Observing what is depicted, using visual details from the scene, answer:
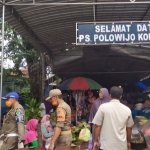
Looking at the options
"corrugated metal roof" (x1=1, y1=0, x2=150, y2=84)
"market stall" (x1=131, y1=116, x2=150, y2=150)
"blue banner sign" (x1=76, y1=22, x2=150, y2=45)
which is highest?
"corrugated metal roof" (x1=1, y1=0, x2=150, y2=84)

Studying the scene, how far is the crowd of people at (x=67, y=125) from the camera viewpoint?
4.02m

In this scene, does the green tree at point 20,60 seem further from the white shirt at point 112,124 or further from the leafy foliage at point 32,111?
the white shirt at point 112,124

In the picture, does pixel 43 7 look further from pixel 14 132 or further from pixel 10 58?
pixel 10 58

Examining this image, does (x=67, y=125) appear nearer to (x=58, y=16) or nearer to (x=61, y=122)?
(x=61, y=122)

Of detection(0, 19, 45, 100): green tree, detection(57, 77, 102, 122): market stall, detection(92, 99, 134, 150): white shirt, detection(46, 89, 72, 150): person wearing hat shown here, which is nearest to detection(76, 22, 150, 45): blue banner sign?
detection(46, 89, 72, 150): person wearing hat

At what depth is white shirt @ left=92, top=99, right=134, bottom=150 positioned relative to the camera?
4012mm

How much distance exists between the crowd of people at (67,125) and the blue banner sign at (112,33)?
3.25 feet

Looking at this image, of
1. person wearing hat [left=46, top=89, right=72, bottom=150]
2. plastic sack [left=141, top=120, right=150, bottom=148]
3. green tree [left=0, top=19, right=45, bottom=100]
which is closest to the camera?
A: person wearing hat [left=46, top=89, right=72, bottom=150]

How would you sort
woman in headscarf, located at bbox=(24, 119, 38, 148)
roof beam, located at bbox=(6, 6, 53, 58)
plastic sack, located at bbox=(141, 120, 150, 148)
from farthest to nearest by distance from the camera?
plastic sack, located at bbox=(141, 120, 150, 148), roof beam, located at bbox=(6, 6, 53, 58), woman in headscarf, located at bbox=(24, 119, 38, 148)

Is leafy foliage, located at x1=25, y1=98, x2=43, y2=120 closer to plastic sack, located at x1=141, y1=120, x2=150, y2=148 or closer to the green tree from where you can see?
plastic sack, located at x1=141, y1=120, x2=150, y2=148

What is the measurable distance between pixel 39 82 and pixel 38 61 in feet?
3.92

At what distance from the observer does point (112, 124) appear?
4008 mm

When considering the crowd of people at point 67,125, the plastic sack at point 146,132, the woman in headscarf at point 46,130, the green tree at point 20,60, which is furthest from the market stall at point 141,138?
the green tree at point 20,60

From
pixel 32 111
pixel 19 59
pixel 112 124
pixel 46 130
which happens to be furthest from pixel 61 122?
pixel 19 59
